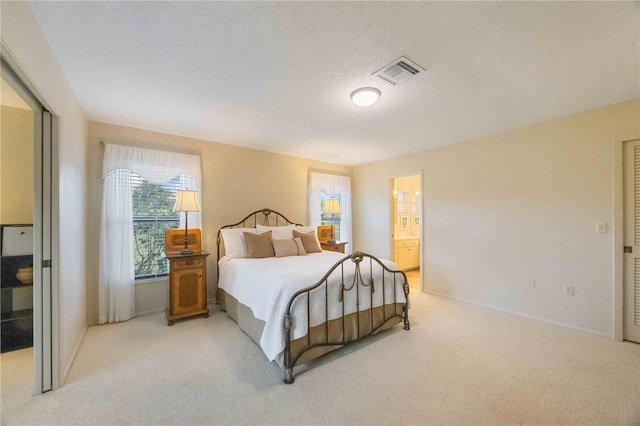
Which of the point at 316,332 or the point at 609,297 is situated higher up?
the point at 609,297

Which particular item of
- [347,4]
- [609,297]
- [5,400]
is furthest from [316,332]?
[609,297]

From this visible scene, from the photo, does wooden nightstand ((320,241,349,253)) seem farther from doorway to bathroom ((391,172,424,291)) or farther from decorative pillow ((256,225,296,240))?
doorway to bathroom ((391,172,424,291))

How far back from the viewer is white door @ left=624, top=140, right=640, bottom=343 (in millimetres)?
2607

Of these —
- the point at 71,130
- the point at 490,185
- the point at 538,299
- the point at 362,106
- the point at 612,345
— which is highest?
the point at 362,106

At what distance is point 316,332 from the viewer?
2.29 meters

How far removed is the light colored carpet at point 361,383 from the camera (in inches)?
66.0

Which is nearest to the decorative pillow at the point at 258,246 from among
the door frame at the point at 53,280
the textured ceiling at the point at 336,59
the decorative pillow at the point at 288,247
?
the decorative pillow at the point at 288,247

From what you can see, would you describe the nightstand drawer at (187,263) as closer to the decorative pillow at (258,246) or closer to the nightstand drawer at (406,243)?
the decorative pillow at (258,246)

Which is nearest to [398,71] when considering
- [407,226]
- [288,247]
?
[288,247]

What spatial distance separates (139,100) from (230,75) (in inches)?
47.5

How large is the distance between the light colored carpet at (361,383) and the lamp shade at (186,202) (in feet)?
4.80

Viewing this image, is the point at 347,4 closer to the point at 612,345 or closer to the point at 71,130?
the point at 71,130

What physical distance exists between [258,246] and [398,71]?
2601 millimetres

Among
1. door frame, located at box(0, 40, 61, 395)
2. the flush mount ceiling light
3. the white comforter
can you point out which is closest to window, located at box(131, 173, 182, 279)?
the white comforter
